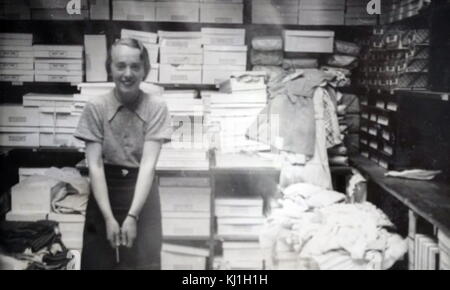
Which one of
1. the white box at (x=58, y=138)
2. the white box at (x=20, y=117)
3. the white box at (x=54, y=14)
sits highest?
the white box at (x=54, y=14)

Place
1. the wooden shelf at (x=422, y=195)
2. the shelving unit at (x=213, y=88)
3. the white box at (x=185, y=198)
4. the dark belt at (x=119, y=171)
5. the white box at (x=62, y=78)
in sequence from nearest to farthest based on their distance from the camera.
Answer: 1. the wooden shelf at (x=422, y=195)
2. the dark belt at (x=119, y=171)
3. the shelving unit at (x=213, y=88)
4. the white box at (x=185, y=198)
5. the white box at (x=62, y=78)

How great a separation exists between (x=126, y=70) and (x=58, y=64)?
998mm

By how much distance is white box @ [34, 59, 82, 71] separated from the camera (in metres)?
3.36

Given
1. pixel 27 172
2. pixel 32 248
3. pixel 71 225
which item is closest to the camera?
pixel 32 248

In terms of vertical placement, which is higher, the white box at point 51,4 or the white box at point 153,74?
the white box at point 51,4

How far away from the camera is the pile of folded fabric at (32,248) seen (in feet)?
9.20

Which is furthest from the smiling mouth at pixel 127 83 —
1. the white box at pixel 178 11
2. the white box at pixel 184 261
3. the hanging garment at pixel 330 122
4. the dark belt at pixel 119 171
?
the hanging garment at pixel 330 122

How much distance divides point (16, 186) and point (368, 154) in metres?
2.56

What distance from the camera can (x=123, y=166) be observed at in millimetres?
2715

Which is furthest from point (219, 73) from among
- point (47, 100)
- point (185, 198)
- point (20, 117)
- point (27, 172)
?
point (27, 172)

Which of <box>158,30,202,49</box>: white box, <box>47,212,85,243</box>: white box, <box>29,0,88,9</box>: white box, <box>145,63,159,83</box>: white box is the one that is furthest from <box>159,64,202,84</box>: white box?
<box>47,212,85,243</box>: white box

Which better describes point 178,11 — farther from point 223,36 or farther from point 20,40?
point 20,40

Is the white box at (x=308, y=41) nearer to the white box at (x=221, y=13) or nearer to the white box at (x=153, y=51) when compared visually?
the white box at (x=221, y=13)

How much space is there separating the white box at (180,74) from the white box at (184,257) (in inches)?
46.4
